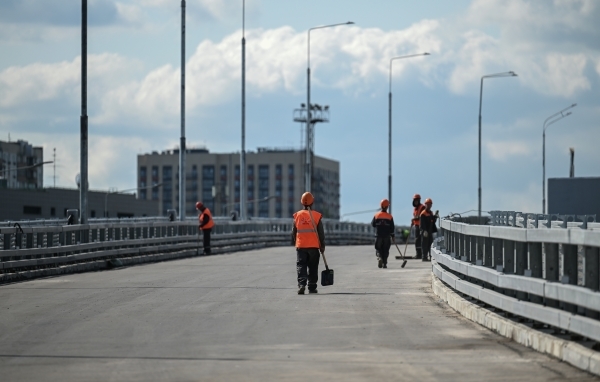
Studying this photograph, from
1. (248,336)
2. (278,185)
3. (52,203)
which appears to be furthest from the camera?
(278,185)

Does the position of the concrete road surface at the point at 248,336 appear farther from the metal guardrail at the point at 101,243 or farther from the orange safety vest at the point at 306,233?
the metal guardrail at the point at 101,243

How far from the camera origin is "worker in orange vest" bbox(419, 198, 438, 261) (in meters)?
33.2

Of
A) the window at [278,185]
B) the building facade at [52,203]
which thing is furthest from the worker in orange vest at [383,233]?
the window at [278,185]

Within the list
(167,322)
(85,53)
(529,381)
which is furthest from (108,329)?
(85,53)

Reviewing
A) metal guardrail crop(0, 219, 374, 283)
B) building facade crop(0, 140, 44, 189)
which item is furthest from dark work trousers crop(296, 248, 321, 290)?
building facade crop(0, 140, 44, 189)

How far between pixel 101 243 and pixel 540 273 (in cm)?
2025

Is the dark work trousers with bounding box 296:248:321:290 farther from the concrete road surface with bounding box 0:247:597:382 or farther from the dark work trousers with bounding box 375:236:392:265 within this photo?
the dark work trousers with bounding box 375:236:392:265

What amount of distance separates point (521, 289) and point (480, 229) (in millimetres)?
2489

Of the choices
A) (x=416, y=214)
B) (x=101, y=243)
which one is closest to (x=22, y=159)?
(x=416, y=214)

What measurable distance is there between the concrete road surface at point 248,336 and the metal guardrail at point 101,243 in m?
2.22

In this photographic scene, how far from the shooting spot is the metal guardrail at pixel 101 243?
25.5 meters

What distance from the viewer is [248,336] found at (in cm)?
1349

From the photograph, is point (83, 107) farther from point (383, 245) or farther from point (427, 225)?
point (427, 225)

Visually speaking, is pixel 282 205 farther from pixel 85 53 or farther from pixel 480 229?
pixel 480 229
